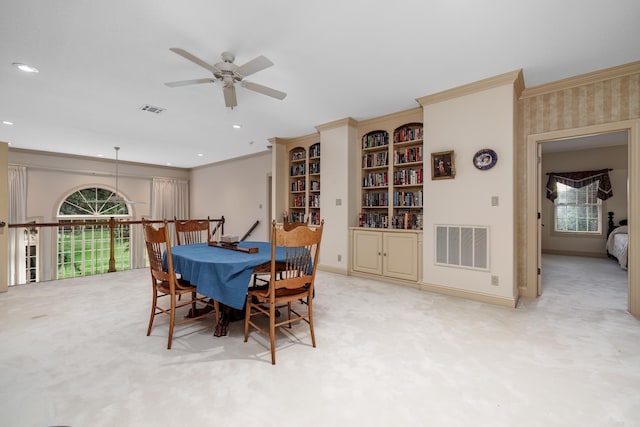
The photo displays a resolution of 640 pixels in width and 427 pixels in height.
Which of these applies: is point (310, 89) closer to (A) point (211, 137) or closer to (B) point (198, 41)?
(B) point (198, 41)

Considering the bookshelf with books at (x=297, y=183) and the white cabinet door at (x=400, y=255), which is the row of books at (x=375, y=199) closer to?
the white cabinet door at (x=400, y=255)

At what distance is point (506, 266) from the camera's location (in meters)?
3.11

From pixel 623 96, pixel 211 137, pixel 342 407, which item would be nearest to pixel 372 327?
pixel 342 407

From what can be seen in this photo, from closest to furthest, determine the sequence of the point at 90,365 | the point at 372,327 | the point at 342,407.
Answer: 1. the point at 342,407
2. the point at 90,365
3. the point at 372,327

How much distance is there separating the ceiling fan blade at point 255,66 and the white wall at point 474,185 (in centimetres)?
230

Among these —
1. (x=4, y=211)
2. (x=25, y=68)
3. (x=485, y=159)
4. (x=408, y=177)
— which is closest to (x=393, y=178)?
(x=408, y=177)

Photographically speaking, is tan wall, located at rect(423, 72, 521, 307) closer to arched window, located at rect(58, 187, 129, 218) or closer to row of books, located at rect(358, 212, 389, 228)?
row of books, located at rect(358, 212, 389, 228)

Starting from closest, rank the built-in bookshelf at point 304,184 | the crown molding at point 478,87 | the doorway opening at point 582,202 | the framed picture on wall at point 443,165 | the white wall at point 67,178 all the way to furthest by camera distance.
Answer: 1. the crown molding at point 478,87
2. the framed picture on wall at point 443,165
3. the built-in bookshelf at point 304,184
4. the doorway opening at point 582,202
5. the white wall at point 67,178

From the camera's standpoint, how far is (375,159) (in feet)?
15.1

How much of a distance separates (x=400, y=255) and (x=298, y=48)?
288cm

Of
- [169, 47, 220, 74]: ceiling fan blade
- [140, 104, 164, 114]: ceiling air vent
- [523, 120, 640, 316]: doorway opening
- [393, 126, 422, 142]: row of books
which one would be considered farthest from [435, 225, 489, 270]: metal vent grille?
[140, 104, 164, 114]: ceiling air vent

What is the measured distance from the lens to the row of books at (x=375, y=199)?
4523mm

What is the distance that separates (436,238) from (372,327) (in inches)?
65.0

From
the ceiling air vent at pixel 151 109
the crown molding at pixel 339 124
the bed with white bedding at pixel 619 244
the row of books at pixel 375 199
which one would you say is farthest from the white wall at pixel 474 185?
the ceiling air vent at pixel 151 109
